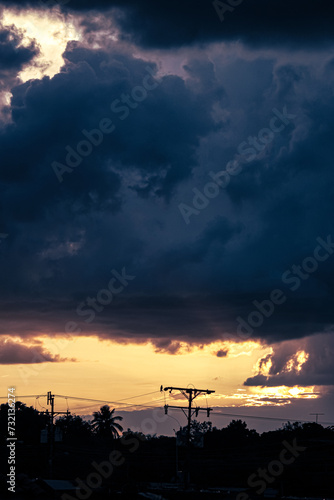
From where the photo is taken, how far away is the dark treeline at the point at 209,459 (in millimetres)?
93000

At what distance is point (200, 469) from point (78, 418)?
230 feet

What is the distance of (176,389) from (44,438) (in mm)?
33118

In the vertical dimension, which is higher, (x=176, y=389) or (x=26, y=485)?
(x=176, y=389)

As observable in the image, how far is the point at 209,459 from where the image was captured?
11969 centimetres

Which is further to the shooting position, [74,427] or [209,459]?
[74,427]

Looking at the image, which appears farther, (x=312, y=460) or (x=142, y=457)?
(x=142, y=457)

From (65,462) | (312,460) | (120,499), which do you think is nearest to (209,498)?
(120,499)

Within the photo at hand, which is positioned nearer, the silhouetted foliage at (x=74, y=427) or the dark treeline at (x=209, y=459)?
the dark treeline at (x=209, y=459)

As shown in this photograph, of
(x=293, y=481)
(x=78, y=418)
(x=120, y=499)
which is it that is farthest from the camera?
(x=78, y=418)

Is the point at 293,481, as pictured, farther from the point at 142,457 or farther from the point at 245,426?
the point at 245,426

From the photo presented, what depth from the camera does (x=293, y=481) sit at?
91875 mm

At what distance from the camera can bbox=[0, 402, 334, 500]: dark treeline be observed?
93.0 metres

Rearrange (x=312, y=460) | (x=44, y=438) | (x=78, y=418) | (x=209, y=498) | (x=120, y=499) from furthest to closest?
(x=78, y=418) → (x=44, y=438) → (x=312, y=460) → (x=209, y=498) → (x=120, y=499)

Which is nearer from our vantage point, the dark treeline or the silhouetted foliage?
the dark treeline
